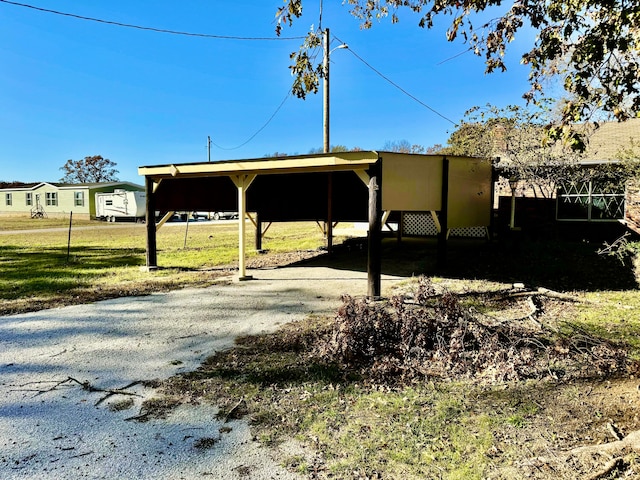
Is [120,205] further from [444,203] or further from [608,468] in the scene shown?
[608,468]

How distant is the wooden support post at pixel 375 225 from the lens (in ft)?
22.3

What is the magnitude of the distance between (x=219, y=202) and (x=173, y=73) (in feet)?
93.4

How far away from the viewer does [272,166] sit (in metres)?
7.89

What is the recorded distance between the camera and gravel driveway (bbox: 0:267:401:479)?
2500 mm

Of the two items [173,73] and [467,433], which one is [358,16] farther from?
[173,73]

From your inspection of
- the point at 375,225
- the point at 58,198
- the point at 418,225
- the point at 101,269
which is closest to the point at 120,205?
the point at 58,198

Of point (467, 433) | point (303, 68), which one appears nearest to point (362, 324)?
point (467, 433)

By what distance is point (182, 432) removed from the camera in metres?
2.87

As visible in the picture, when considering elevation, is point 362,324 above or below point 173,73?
below

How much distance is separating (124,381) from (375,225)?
429 centimetres

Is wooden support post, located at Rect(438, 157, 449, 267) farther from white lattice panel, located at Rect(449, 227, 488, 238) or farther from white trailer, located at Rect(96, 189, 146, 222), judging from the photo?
white trailer, located at Rect(96, 189, 146, 222)

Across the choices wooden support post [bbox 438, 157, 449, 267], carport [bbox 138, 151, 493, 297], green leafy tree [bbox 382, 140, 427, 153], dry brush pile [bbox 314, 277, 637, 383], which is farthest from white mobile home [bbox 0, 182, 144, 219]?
dry brush pile [bbox 314, 277, 637, 383]

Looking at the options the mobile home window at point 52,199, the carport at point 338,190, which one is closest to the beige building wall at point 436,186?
→ the carport at point 338,190

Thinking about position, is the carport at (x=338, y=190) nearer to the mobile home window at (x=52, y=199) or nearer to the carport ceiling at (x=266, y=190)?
the carport ceiling at (x=266, y=190)
